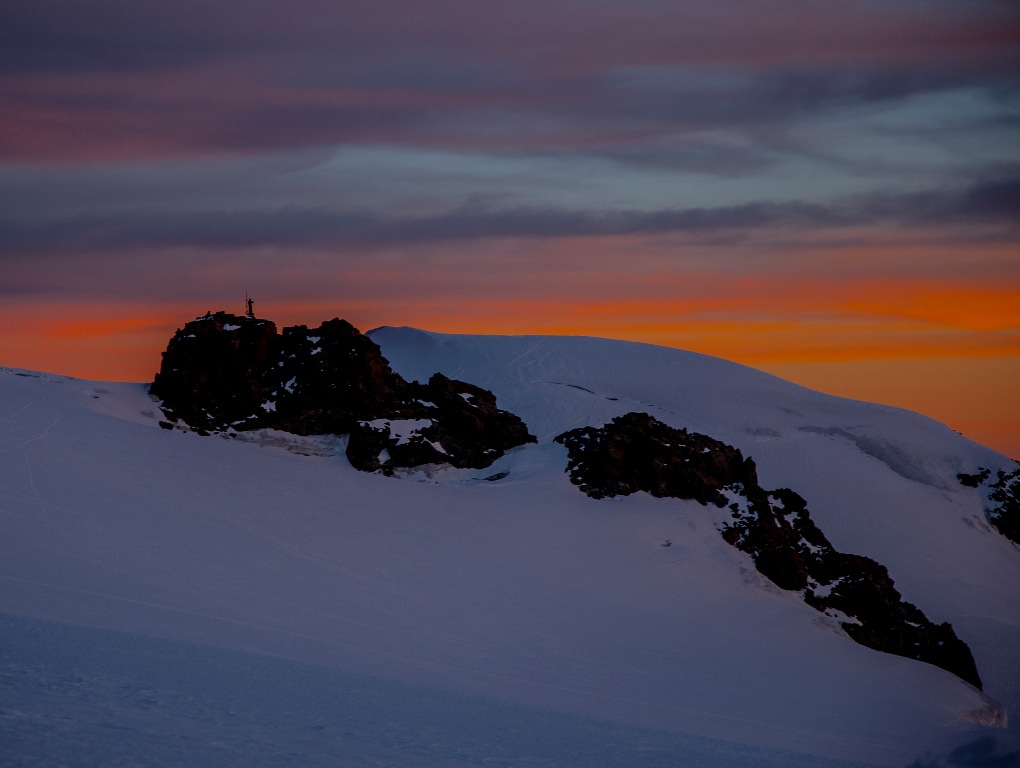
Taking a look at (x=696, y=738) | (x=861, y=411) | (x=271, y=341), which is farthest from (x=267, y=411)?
(x=861, y=411)

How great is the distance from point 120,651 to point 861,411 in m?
43.6

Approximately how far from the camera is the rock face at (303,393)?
106 ft

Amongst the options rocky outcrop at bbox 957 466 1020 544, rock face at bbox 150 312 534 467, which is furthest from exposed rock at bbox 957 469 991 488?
rock face at bbox 150 312 534 467

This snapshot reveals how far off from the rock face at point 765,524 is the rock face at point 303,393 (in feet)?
13.8

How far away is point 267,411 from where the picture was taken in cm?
3253

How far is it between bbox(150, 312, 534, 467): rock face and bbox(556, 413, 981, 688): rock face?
421 centimetres

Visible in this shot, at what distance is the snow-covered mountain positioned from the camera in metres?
14.3

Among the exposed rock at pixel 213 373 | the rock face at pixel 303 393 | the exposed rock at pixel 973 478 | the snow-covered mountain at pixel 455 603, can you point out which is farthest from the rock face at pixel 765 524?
the exposed rock at pixel 973 478

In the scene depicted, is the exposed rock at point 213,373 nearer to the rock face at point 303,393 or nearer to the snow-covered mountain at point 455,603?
the rock face at point 303,393

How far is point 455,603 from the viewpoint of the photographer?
78.7 ft

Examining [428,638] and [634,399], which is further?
[634,399]

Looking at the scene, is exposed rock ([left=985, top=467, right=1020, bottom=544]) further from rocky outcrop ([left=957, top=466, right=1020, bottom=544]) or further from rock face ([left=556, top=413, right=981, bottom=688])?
rock face ([left=556, top=413, right=981, bottom=688])

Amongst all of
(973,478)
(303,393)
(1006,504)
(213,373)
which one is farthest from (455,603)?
(973,478)

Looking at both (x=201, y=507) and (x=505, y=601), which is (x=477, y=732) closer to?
(x=505, y=601)
